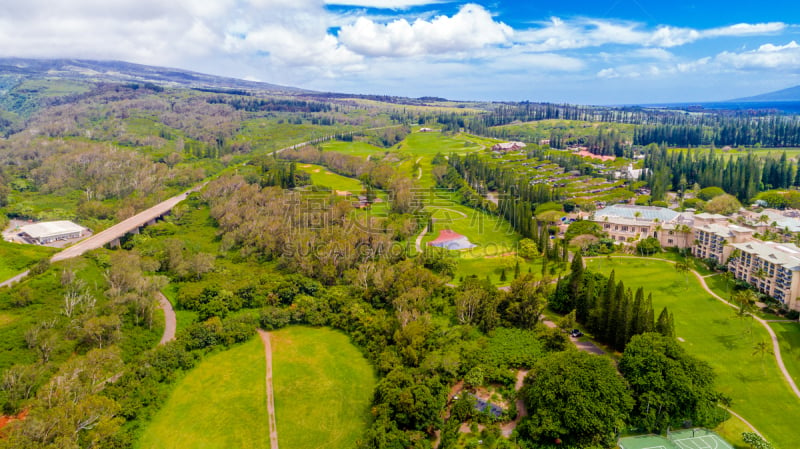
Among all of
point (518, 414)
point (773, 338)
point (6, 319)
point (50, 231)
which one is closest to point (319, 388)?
point (518, 414)

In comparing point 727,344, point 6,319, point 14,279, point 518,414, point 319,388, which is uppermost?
point 14,279

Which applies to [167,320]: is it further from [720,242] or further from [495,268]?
[720,242]

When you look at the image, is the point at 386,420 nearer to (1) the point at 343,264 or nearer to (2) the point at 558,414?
(2) the point at 558,414

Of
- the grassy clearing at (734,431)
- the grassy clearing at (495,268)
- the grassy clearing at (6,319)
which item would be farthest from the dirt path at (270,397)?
the grassy clearing at (734,431)

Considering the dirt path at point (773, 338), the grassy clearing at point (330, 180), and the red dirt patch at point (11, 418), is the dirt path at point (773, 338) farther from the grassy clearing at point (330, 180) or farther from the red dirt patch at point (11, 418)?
the grassy clearing at point (330, 180)

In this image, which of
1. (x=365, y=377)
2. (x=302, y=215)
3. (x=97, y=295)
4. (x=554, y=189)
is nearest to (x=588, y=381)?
(x=365, y=377)

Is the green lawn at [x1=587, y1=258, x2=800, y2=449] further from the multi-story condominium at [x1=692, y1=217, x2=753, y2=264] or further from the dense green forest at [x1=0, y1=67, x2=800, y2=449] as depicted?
the multi-story condominium at [x1=692, y1=217, x2=753, y2=264]
